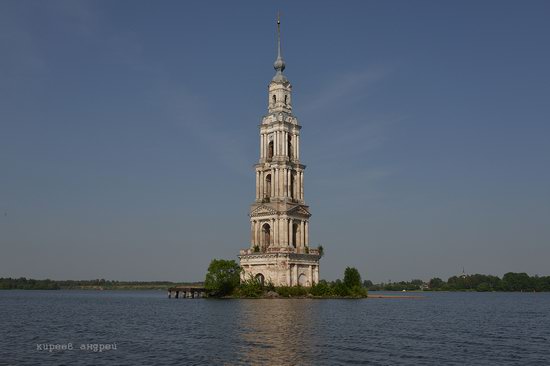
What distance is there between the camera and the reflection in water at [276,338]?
119 feet

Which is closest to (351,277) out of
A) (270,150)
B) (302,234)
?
(302,234)

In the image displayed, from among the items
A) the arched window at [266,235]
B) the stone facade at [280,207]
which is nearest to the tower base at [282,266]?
the stone facade at [280,207]

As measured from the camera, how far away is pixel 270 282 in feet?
364

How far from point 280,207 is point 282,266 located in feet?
35.2

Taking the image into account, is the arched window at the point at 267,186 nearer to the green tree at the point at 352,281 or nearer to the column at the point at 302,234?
the column at the point at 302,234

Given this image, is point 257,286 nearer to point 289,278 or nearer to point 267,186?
point 289,278

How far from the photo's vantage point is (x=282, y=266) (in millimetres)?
111500

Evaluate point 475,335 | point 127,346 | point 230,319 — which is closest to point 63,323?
point 230,319

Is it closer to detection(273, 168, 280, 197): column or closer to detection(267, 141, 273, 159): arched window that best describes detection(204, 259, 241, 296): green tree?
detection(273, 168, 280, 197): column

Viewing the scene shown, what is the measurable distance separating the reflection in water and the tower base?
137 ft

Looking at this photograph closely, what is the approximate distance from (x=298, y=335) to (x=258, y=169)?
76.6 meters

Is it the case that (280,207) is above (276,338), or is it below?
above

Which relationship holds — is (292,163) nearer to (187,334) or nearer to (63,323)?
(63,323)

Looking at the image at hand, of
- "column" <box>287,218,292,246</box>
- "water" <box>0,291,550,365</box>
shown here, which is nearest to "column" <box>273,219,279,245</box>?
"column" <box>287,218,292,246</box>
